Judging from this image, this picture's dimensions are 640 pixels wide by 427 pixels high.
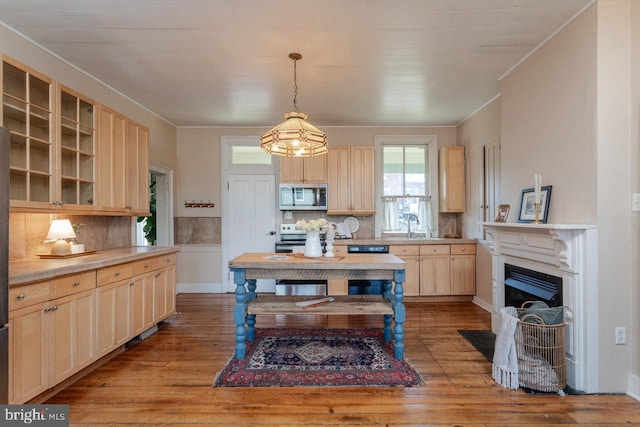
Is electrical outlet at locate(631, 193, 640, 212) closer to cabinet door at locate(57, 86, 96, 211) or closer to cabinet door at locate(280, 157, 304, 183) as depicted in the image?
cabinet door at locate(280, 157, 304, 183)

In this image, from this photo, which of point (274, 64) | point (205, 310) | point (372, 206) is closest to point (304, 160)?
point (372, 206)

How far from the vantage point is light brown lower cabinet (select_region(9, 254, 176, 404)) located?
6.50 ft

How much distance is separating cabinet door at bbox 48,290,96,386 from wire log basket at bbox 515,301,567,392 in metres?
3.24

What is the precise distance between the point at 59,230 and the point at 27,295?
89 centimetres

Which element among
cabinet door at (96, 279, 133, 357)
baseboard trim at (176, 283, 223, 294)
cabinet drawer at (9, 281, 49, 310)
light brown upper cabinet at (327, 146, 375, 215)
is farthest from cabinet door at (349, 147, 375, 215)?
cabinet drawer at (9, 281, 49, 310)

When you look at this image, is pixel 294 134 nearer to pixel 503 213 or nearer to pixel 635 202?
pixel 503 213

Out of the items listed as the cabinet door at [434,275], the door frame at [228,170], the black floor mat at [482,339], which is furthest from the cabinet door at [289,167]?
the black floor mat at [482,339]

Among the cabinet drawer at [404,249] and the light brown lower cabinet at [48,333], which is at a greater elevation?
the cabinet drawer at [404,249]

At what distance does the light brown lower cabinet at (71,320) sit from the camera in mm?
1981

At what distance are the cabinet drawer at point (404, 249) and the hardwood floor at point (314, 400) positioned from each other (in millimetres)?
1770

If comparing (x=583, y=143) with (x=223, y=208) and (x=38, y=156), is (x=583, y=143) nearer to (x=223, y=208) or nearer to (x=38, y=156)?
(x=38, y=156)

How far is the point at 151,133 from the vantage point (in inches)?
182

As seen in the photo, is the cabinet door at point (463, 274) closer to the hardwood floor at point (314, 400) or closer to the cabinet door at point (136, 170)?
the hardwood floor at point (314, 400)

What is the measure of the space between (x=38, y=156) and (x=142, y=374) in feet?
6.24
